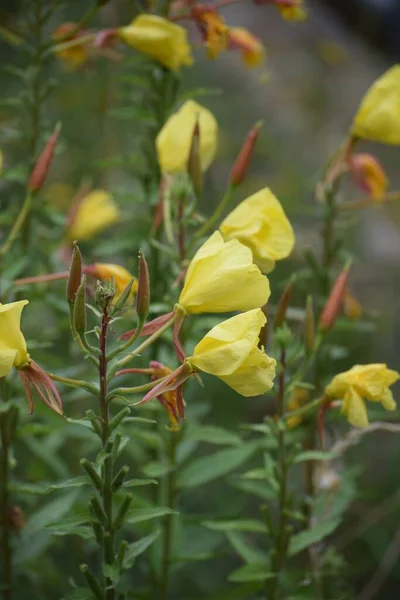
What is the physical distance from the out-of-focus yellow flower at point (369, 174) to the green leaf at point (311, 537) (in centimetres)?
65

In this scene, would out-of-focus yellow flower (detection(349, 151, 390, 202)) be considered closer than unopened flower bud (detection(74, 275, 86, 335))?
No

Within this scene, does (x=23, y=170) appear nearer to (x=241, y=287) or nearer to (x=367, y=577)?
(x=241, y=287)

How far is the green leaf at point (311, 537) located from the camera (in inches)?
45.4

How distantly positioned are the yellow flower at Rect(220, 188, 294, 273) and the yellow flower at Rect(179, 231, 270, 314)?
0.14 m

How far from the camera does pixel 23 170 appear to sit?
141cm

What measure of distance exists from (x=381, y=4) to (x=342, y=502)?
12.6 ft

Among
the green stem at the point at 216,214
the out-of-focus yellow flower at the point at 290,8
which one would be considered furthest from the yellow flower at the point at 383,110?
the green stem at the point at 216,214

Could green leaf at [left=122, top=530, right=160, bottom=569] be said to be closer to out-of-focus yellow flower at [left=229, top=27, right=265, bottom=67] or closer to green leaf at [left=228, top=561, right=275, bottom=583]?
green leaf at [left=228, top=561, right=275, bottom=583]

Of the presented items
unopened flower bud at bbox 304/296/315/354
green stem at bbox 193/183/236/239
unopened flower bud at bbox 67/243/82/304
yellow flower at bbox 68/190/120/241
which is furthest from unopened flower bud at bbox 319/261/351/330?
yellow flower at bbox 68/190/120/241

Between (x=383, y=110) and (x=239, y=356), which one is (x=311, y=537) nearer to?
(x=239, y=356)

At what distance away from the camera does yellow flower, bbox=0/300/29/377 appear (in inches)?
31.8

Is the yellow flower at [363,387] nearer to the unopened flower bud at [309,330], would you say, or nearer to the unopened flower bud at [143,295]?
the unopened flower bud at [309,330]

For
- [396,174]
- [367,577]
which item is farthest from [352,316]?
[396,174]

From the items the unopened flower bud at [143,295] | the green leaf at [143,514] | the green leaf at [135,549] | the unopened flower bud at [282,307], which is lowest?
the green leaf at [135,549]
